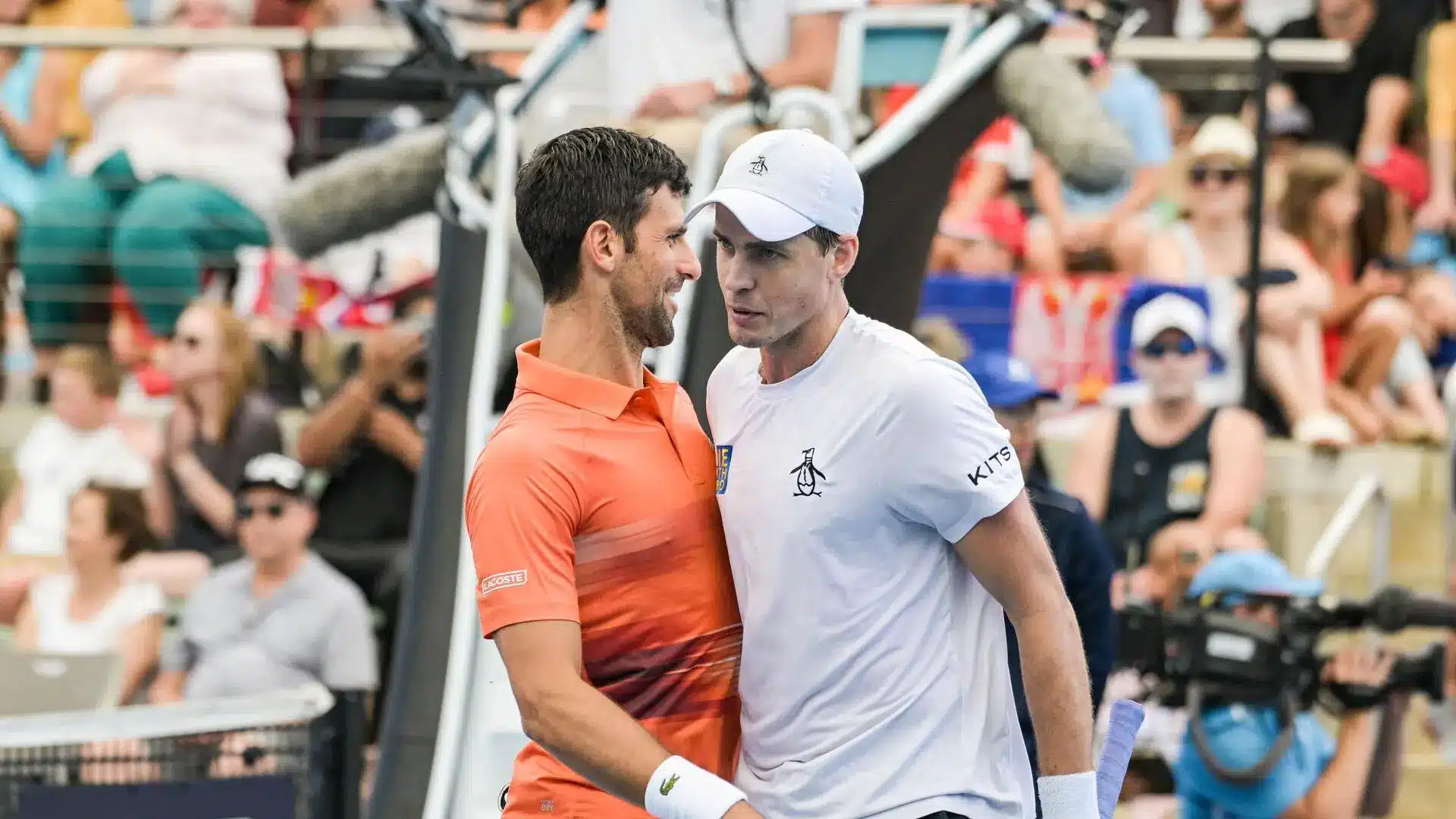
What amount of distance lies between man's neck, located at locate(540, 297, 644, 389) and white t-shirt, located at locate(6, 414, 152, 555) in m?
5.04

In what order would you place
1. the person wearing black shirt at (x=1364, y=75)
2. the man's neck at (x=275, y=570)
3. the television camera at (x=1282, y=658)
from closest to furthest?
the television camera at (x=1282, y=658) → the man's neck at (x=275, y=570) → the person wearing black shirt at (x=1364, y=75)

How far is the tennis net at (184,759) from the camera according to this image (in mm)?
4383

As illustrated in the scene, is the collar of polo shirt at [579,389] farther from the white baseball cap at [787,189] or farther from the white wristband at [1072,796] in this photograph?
the white wristband at [1072,796]

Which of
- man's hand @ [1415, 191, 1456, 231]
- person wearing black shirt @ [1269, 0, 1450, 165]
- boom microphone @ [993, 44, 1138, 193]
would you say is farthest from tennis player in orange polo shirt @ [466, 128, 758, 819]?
person wearing black shirt @ [1269, 0, 1450, 165]

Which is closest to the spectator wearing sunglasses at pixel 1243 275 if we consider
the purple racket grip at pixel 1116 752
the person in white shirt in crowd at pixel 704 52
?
the person in white shirt in crowd at pixel 704 52

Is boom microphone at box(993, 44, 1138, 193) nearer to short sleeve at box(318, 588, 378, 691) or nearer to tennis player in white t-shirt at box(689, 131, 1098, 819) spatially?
tennis player in white t-shirt at box(689, 131, 1098, 819)

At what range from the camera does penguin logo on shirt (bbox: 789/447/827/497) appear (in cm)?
293

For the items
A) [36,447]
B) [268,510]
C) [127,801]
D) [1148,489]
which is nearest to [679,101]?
[127,801]

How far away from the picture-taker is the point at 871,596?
9.59 ft

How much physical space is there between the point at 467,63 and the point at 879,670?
3063 millimetres

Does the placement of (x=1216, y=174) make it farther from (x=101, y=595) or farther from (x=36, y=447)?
(x=36, y=447)

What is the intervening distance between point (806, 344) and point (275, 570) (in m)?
4.15

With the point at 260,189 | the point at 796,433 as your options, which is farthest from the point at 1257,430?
the point at 796,433

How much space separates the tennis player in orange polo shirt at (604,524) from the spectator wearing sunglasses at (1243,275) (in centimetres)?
482
